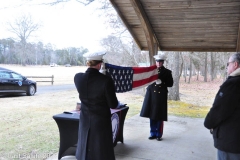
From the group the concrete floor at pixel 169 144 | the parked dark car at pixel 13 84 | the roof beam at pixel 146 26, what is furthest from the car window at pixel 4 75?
the roof beam at pixel 146 26

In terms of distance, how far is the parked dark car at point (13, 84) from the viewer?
9336mm

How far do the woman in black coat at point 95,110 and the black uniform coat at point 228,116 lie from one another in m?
0.83

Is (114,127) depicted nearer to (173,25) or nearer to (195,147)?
(195,147)

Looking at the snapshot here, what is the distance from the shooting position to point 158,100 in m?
3.91

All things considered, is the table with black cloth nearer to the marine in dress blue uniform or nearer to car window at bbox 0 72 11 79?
the marine in dress blue uniform

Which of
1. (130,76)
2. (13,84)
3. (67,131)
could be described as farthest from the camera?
(13,84)

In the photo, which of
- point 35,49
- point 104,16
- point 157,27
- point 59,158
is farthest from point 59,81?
point 59,158

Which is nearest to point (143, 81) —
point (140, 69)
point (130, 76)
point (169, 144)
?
point (140, 69)

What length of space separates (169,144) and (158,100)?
0.72 metres

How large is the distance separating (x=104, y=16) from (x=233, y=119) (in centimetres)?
1018

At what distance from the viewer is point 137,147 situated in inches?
143

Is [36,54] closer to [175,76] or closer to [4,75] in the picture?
[4,75]

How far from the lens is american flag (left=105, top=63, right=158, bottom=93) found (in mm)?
3143

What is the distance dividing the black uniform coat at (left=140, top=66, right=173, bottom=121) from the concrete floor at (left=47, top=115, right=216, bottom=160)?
0.45 metres
